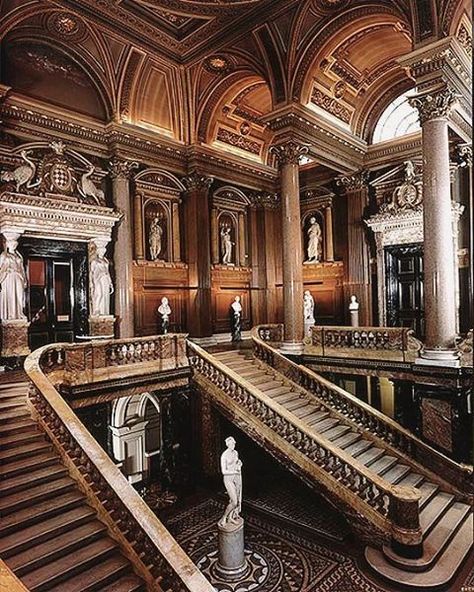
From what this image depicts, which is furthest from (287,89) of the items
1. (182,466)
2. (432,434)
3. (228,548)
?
(228,548)

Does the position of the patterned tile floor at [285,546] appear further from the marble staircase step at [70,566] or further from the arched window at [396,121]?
the arched window at [396,121]

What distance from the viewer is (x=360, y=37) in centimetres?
1106

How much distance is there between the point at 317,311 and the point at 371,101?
6879 millimetres

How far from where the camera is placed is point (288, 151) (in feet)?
36.2

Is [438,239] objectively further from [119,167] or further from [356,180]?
[119,167]

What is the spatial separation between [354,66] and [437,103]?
4869mm

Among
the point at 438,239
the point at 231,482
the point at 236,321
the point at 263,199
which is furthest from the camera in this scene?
the point at 263,199

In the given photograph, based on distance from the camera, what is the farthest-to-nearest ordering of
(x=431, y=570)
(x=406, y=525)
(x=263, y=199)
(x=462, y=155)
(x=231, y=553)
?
(x=263, y=199)
(x=462, y=155)
(x=231, y=553)
(x=406, y=525)
(x=431, y=570)

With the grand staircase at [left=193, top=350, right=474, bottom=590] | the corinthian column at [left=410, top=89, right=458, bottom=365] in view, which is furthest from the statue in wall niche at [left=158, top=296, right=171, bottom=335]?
the corinthian column at [left=410, top=89, right=458, bottom=365]

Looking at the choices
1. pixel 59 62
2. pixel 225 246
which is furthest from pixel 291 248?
pixel 59 62

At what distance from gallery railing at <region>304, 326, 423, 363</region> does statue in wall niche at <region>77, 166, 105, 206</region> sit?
6.59 meters

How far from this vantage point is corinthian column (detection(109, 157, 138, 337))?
460 inches

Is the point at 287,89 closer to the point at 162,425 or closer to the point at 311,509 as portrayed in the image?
the point at 162,425

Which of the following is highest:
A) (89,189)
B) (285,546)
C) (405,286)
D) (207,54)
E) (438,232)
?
(207,54)
